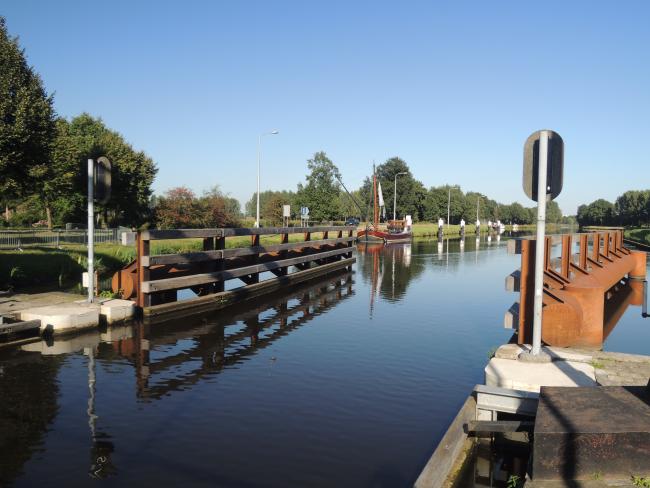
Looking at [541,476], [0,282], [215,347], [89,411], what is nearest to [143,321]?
[215,347]

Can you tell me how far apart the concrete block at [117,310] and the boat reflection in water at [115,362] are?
250 millimetres

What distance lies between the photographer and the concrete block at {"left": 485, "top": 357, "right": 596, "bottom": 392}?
6156mm

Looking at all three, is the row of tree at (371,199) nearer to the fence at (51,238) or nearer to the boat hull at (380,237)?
the boat hull at (380,237)

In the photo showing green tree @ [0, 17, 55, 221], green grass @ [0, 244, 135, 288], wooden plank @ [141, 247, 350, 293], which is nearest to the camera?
wooden plank @ [141, 247, 350, 293]

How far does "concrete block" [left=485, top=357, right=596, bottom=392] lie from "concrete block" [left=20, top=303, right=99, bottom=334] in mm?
7423

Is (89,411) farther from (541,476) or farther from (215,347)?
(541,476)

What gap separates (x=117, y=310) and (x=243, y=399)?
17.1 feet

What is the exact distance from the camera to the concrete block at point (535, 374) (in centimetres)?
616

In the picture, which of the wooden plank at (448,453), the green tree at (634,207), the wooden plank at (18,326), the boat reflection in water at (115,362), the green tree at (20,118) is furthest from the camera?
the green tree at (634,207)

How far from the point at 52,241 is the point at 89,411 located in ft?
73.2

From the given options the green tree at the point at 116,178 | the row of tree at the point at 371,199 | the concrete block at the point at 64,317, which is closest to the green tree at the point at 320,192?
the row of tree at the point at 371,199

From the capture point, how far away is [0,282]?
14039 mm

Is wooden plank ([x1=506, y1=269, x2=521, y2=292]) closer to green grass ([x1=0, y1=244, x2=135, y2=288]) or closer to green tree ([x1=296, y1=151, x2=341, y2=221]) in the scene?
green grass ([x1=0, y1=244, x2=135, y2=288])

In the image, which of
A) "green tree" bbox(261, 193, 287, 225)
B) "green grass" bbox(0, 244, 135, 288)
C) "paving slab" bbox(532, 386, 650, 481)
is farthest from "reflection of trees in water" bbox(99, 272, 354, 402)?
"green tree" bbox(261, 193, 287, 225)
